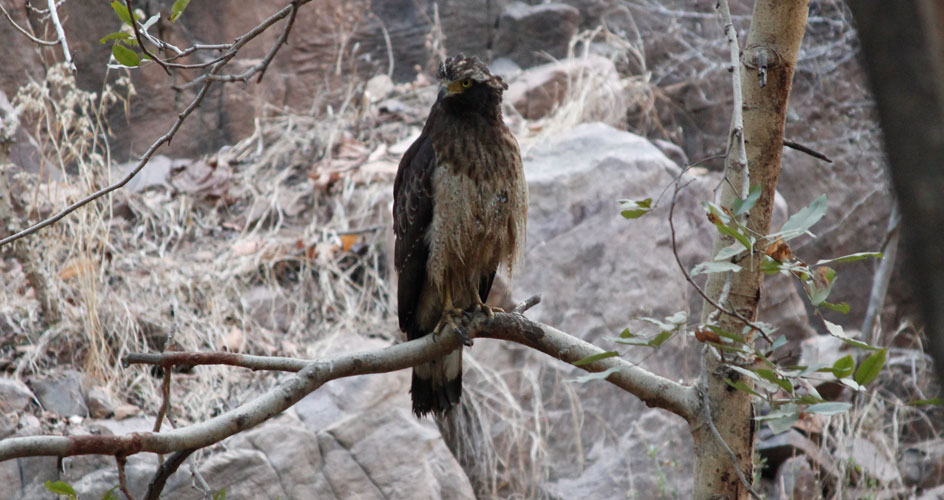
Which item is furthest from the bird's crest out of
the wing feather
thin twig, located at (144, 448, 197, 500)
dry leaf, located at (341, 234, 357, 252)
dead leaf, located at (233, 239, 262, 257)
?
dead leaf, located at (233, 239, 262, 257)

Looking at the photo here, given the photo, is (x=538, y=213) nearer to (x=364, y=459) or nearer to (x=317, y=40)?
(x=364, y=459)

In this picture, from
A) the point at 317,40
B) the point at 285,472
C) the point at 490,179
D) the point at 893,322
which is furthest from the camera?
the point at 317,40

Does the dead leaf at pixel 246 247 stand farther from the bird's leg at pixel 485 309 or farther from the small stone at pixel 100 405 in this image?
the bird's leg at pixel 485 309

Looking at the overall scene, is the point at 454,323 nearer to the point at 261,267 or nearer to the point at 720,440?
the point at 720,440

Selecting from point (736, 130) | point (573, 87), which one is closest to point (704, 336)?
point (736, 130)

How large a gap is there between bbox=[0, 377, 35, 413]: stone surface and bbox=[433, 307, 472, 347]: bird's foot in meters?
2.57

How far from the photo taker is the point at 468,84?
125 inches

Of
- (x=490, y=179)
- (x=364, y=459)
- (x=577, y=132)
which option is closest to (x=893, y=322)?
(x=577, y=132)

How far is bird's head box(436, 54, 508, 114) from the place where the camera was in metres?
3.16

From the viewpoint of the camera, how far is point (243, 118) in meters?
7.77

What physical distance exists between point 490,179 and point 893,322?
586cm

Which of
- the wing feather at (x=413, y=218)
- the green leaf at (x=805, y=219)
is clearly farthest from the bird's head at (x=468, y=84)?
the green leaf at (x=805, y=219)

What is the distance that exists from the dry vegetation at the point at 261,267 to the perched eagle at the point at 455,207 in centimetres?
190

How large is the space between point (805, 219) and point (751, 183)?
65 cm
